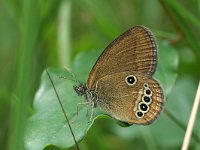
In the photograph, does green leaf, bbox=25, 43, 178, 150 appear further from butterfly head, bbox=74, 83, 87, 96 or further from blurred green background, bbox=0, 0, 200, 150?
blurred green background, bbox=0, 0, 200, 150

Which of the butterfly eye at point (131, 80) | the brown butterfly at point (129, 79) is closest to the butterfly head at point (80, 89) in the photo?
the brown butterfly at point (129, 79)

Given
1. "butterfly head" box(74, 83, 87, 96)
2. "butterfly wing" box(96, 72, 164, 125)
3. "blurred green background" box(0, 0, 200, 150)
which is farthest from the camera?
"blurred green background" box(0, 0, 200, 150)

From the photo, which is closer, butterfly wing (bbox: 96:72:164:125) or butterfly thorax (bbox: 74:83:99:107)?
butterfly wing (bbox: 96:72:164:125)

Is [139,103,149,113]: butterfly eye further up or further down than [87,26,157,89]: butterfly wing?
further down

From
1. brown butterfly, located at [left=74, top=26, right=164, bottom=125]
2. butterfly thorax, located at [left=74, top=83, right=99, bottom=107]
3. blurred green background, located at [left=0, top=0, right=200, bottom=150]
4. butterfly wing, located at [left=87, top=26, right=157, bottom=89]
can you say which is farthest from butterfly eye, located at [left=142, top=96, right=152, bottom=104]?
blurred green background, located at [left=0, top=0, right=200, bottom=150]

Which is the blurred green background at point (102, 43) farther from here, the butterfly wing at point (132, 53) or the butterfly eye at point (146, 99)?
the butterfly eye at point (146, 99)

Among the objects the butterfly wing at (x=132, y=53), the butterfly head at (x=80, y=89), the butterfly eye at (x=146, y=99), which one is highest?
the butterfly wing at (x=132, y=53)

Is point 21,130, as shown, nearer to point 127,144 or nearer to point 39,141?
point 39,141
